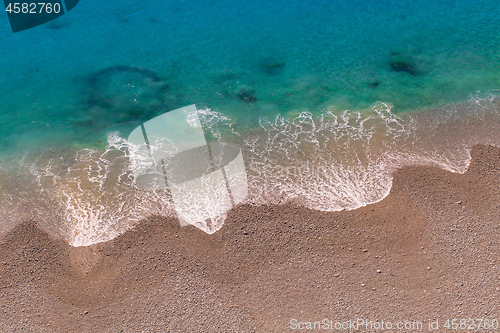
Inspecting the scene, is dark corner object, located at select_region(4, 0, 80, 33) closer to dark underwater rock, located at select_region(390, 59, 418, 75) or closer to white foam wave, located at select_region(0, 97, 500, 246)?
white foam wave, located at select_region(0, 97, 500, 246)

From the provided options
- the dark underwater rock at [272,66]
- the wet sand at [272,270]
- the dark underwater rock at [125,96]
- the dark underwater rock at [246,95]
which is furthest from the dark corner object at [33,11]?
the wet sand at [272,270]

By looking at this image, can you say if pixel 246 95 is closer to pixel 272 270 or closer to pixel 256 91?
pixel 256 91

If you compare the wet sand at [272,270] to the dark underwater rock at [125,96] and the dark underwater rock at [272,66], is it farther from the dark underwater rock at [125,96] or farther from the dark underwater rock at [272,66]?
the dark underwater rock at [272,66]

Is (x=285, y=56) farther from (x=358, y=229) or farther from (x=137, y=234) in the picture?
(x=137, y=234)

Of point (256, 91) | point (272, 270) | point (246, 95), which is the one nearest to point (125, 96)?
point (246, 95)

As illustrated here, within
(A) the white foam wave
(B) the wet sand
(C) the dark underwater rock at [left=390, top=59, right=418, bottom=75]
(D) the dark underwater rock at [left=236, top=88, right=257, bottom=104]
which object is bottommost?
(B) the wet sand

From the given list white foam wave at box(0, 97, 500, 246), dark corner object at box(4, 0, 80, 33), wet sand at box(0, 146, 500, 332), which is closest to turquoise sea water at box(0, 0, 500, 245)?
white foam wave at box(0, 97, 500, 246)

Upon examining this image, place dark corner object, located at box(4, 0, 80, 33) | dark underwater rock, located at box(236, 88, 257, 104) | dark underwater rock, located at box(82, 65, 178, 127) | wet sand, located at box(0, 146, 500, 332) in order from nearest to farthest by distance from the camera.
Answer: wet sand, located at box(0, 146, 500, 332) → dark underwater rock, located at box(82, 65, 178, 127) → dark underwater rock, located at box(236, 88, 257, 104) → dark corner object, located at box(4, 0, 80, 33)

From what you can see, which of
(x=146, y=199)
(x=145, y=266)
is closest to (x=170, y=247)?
(x=145, y=266)
